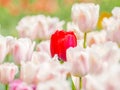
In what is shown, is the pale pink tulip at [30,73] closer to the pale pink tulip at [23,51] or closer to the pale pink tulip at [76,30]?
the pale pink tulip at [23,51]

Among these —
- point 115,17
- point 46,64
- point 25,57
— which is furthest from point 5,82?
point 115,17

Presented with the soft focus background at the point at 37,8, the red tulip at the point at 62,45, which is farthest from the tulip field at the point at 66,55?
the soft focus background at the point at 37,8

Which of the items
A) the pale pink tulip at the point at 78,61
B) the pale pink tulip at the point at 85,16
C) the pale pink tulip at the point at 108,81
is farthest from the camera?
the pale pink tulip at the point at 85,16

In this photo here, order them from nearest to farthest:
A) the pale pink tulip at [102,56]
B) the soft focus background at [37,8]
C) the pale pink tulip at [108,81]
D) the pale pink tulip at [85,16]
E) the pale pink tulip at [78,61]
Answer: the pale pink tulip at [108,81], the pale pink tulip at [102,56], the pale pink tulip at [78,61], the pale pink tulip at [85,16], the soft focus background at [37,8]

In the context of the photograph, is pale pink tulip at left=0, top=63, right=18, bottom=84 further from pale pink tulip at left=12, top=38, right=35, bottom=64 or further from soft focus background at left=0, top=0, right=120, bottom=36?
soft focus background at left=0, top=0, right=120, bottom=36

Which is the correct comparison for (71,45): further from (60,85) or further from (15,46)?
(60,85)

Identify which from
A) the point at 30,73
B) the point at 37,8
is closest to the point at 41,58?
the point at 30,73

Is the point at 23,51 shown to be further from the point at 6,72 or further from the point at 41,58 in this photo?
the point at 41,58
